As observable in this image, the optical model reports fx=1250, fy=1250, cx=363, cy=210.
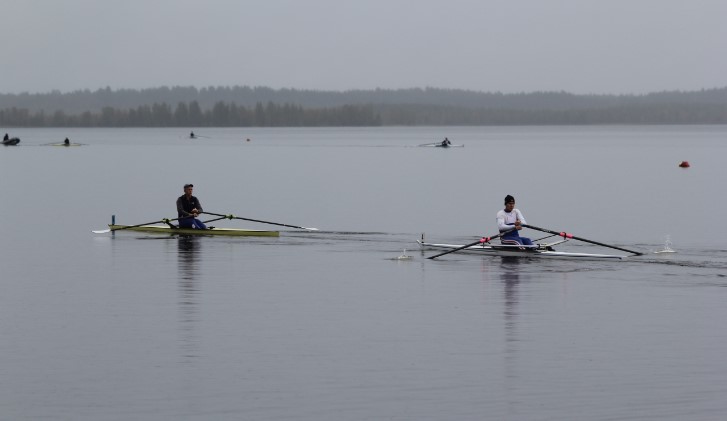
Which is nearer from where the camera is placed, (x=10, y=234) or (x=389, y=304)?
(x=389, y=304)

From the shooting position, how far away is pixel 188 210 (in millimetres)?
40312

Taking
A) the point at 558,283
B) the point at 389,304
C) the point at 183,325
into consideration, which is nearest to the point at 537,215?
the point at 558,283

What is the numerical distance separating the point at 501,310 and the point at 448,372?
6.37m

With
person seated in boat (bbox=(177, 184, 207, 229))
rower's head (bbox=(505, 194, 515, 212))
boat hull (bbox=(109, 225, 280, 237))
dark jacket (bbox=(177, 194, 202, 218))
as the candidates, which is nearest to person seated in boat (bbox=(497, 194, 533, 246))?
rower's head (bbox=(505, 194, 515, 212))

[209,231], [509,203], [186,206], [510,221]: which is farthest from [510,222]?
[186,206]

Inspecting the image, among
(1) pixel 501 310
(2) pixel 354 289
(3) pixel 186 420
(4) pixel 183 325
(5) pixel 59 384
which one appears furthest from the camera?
(2) pixel 354 289

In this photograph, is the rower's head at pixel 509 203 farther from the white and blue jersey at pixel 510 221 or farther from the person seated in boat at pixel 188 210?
the person seated in boat at pixel 188 210

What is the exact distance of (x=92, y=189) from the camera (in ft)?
258

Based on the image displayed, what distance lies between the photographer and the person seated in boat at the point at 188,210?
1572 inches

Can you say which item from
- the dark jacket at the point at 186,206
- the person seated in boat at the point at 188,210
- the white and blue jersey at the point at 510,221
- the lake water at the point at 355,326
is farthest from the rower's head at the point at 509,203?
the dark jacket at the point at 186,206

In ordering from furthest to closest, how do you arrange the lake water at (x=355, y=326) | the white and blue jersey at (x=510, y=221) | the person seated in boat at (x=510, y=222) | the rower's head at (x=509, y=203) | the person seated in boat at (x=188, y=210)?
1. the person seated in boat at (x=188, y=210)
2. the white and blue jersey at (x=510, y=221)
3. the person seated in boat at (x=510, y=222)
4. the rower's head at (x=509, y=203)
5. the lake water at (x=355, y=326)

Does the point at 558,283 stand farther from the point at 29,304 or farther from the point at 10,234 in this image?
the point at 10,234

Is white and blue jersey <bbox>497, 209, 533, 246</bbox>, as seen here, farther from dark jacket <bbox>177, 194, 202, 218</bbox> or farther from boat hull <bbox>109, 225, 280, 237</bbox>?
dark jacket <bbox>177, 194, 202, 218</bbox>

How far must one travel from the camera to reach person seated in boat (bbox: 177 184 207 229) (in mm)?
39938
